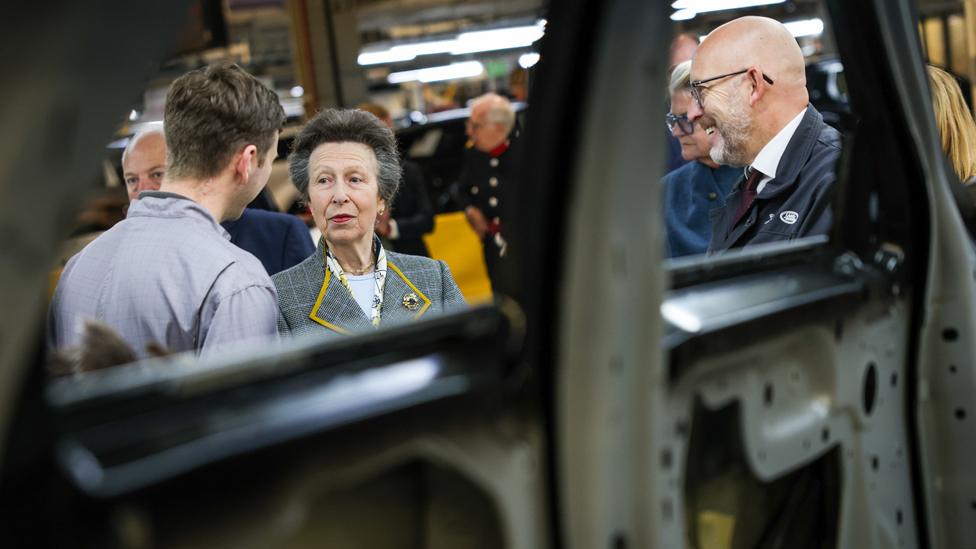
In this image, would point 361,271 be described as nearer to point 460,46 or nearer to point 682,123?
point 682,123

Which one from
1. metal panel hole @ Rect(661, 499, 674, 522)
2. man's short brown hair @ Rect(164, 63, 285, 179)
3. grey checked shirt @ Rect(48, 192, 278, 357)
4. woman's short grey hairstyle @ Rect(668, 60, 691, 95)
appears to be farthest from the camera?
woman's short grey hairstyle @ Rect(668, 60, 691, 95)

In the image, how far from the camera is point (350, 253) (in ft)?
A: 10.3

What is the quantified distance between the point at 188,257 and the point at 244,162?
0.42m

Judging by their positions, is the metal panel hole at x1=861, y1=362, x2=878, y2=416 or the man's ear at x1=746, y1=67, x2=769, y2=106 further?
the man's ear at x1=746, y1=67, x2=769, y2=106

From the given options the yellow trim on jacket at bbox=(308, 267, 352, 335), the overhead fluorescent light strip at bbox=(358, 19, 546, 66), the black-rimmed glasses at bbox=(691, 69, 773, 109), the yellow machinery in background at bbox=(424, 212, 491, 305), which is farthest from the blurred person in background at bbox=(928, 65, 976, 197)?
the overhead fluorescent light strip at bbox=(358, 19, 546, 66)

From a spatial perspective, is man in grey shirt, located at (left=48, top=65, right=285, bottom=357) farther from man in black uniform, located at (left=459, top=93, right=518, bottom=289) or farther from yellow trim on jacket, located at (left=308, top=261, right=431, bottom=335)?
man in black uniform, located at (left=459, top=93, right=518, bottom=289)

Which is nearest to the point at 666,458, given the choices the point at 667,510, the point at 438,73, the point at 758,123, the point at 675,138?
the point at 667,510

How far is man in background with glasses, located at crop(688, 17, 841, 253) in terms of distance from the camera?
2879mm

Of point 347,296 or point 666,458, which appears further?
point 347,296

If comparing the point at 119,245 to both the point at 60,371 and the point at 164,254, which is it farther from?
the point at 60,371

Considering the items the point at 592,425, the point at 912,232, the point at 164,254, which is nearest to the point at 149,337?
the point at 164,254

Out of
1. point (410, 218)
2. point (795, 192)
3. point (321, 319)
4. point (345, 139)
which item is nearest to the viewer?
point (795, 192)

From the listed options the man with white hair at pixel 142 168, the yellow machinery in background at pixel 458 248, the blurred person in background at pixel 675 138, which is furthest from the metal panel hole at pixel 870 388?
the yellow machinery in background at pixel 458 248

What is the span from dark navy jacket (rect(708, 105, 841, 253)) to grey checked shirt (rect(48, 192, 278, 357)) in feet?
4.19
